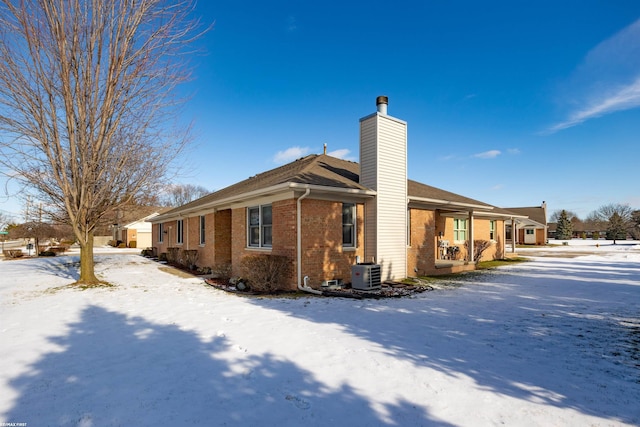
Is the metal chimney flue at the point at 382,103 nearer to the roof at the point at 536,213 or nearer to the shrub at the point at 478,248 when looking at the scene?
the shrub at the point at 478,248

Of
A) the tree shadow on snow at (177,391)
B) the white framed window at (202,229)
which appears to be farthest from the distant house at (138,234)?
the tree shadow on snow at (177,391)

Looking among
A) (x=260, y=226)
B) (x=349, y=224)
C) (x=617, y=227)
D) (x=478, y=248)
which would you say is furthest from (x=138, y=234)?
(x=617, y=227)

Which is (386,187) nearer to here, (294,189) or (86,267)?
(294,189)

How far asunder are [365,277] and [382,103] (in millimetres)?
6197

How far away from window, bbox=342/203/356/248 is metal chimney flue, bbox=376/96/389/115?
138 inches

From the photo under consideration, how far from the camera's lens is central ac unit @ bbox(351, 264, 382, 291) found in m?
9.92

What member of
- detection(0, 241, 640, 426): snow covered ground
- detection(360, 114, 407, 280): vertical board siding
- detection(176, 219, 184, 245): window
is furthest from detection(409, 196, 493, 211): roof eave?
detection(176, 219, 184, 245): window

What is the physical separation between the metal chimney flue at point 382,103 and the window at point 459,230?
9031 mm

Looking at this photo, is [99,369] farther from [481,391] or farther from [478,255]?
[478,255]

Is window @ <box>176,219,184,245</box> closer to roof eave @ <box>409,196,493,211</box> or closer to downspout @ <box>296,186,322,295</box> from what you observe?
downspout @ <box>296,186,322,295</box>

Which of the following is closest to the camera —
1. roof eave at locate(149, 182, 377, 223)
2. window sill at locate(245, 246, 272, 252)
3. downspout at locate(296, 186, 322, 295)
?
roof eave at locate(149, 182, 377, 223)

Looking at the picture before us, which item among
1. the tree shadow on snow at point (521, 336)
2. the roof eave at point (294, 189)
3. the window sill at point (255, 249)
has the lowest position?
the tree shadow on snow at point (521, 336)

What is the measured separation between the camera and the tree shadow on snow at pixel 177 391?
329 centimetres

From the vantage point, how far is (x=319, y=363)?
459cm
